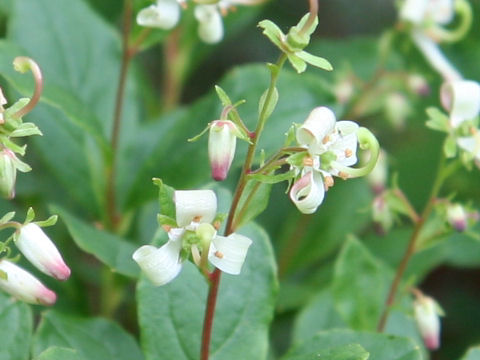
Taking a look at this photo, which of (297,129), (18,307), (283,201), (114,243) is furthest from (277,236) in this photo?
(297,129)

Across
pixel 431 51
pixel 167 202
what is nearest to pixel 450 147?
pixel 167 202

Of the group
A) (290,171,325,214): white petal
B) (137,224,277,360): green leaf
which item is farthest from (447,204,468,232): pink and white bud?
(290,171,325,214): white petal

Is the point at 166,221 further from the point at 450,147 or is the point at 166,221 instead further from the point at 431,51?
the point at 431,51

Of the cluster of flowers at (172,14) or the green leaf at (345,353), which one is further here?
the cluster of flowers at (172,14)

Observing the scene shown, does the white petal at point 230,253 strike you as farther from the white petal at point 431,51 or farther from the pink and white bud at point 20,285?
the white petal at point 431,51

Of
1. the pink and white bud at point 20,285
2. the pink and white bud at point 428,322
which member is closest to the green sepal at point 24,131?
the pink and white bud at point 20,285

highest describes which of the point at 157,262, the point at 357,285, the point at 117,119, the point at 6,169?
the point at 6,169

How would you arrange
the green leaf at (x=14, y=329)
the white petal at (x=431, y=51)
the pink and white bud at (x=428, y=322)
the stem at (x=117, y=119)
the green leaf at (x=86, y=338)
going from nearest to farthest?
the green leaf at (x=14, y=329) → the green leaf at (x=86, y=338) → the pink and white bud at (x=428, y=322) → the stem at (x=117, y=119) → the white petal at (x=431, y=51)

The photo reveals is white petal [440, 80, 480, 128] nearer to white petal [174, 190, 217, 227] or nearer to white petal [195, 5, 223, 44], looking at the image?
white petal [195, 5, 223, 44]
